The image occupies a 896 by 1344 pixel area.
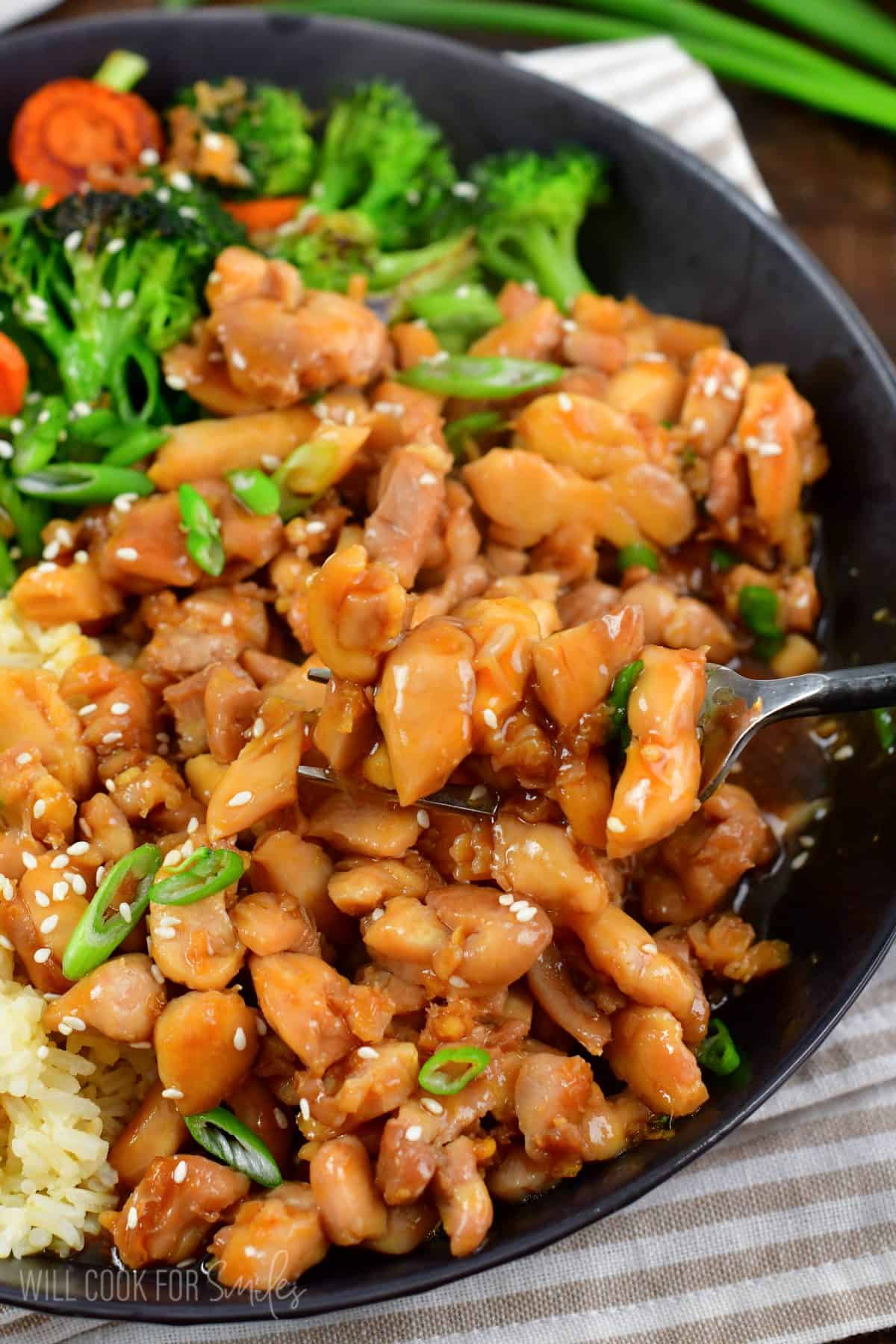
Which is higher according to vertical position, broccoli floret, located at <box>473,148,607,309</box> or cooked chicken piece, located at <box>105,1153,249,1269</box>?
broccoli floret, located at <box>473,148,607,309</box>

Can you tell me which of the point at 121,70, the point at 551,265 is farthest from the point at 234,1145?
the point at 121,70

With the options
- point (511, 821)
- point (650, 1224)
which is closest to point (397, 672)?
point (511, 821)

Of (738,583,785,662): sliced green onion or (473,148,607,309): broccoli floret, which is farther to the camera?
(473,148,607,309): broccoli floret

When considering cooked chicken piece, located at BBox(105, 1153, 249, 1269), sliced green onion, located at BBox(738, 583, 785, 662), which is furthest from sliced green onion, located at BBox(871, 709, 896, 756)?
cooked chicken piece, located at BBox(105, 1153, 249, 1269)

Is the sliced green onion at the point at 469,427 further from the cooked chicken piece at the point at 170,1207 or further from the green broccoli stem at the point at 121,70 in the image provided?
the cooked chicken piece at the point at 170,1207

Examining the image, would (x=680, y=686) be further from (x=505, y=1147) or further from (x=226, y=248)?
(x=226, y=248)

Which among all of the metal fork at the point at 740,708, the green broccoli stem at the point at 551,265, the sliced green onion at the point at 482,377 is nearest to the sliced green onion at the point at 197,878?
the metal fork at the point at 740,708

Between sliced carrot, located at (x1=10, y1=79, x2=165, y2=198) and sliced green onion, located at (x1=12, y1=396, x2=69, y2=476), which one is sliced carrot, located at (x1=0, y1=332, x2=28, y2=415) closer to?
sliced green onion, located at (x1=12, y1=396, x2=69, y2=476)

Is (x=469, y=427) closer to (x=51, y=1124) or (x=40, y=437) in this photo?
(x=40, y=437)
